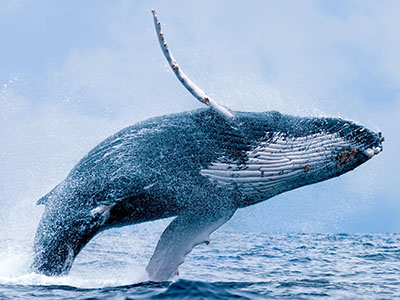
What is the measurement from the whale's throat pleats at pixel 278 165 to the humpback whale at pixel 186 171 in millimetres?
14

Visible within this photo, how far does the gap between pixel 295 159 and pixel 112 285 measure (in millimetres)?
2961

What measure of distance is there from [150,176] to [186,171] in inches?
18.7

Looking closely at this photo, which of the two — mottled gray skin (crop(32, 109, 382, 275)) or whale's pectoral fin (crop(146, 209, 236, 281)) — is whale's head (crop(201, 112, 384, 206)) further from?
whale's pectoral fin (crop(146, 209, 236, 281))

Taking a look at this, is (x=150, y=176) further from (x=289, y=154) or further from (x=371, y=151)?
(x=371, y=151)

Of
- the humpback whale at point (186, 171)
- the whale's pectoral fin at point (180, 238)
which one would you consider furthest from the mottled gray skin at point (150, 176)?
the whale's pectoral fin at point (180, 238)

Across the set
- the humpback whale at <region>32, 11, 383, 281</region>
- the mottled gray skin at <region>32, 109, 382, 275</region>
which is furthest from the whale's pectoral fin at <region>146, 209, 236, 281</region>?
the mottled gray skin at <region>32, 109, 382, 275</region>

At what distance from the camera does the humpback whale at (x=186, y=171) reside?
6.75 metres

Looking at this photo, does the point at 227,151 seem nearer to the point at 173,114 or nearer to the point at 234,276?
the point at 173,114

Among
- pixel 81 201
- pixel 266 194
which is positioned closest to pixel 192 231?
pixel 266 194

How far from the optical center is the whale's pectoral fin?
729 centimetres

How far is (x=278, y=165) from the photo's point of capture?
6.98m

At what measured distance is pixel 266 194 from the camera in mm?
7219

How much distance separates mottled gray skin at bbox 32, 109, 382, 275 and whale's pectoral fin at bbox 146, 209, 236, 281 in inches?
8.5

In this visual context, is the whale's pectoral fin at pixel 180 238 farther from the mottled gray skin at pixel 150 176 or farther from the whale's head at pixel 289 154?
the whale's head at pixel 289 154
